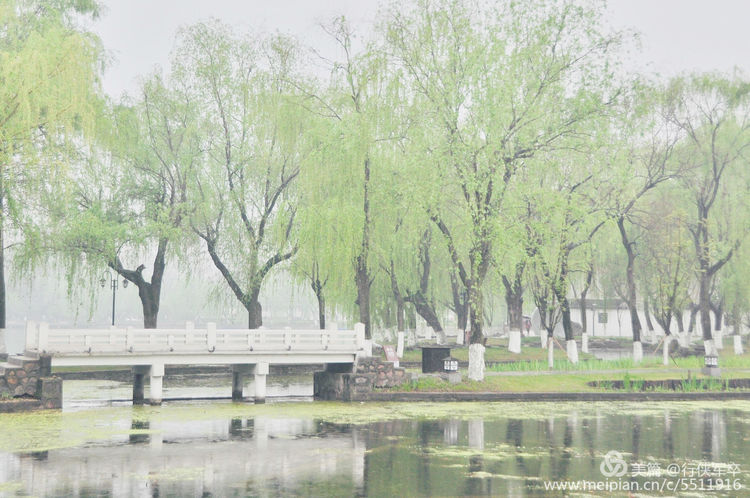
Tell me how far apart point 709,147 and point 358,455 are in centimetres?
3683

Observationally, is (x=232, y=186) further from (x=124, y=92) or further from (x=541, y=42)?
(x=541, y=42)

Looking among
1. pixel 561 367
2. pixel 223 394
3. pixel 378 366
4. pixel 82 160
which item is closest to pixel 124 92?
pixel 82 160

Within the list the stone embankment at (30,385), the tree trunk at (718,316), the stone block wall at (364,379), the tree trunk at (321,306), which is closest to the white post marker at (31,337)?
the stone embankment at (30,385)

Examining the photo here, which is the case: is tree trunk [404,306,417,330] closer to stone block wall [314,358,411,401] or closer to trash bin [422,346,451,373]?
trash bin [422,346,451,373]

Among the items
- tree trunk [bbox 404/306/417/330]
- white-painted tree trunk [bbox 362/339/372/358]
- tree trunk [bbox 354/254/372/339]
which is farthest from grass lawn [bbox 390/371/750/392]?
tree trunk [bbox 404/306/417/330]

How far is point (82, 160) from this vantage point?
124 feet

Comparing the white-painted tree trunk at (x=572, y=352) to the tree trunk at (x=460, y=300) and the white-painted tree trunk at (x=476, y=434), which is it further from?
the white-painted tree trunk at (x=476, y=434)

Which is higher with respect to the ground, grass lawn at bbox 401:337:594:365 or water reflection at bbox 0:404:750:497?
grass lawn at bbox 401:337:594:365

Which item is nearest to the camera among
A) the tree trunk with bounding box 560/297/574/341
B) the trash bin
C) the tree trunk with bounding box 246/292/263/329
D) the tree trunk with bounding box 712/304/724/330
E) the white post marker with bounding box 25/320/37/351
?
the white post marker with bounding box 25/320/37/351

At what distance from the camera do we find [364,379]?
3072cm

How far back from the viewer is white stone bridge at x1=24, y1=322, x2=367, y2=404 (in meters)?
27.3

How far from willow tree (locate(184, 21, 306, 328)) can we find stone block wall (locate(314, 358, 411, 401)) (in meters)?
11.1

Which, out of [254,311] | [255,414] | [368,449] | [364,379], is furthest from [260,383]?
[254,311]

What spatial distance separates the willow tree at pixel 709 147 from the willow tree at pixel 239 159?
77.3ft
